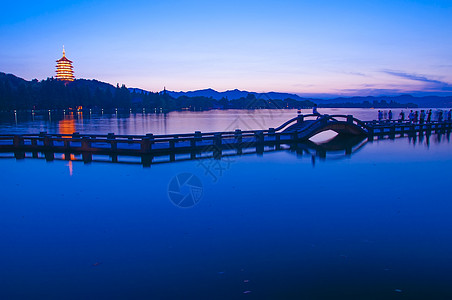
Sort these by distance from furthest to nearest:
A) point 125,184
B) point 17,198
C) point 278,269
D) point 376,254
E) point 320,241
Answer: point 125,184 < point 17,198 < point 320,241 < point 376,254 < point 278,269

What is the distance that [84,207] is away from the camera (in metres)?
9.02

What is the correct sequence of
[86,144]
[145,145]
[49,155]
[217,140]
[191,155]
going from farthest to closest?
[217,140] < [86,144] < [191,155] < [49,155] < [145,145]

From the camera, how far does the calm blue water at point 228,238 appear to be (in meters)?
5.09

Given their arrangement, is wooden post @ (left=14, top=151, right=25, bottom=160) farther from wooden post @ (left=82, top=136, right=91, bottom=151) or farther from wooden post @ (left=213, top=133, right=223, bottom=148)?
wooden post @ (left=213, top=133, right=223, bottom=148)

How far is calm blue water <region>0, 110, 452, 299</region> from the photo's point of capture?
5094 millimetres

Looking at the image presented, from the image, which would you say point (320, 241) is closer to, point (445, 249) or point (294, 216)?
point (294, 216)

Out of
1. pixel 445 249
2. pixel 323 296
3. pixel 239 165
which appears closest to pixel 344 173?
pixel 239 165

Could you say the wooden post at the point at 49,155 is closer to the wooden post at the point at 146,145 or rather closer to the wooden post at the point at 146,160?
the wooden post at the point at 146,145

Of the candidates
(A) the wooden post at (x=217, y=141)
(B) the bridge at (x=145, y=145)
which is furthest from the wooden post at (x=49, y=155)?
(A) the wooden post at (x=217, y=141)

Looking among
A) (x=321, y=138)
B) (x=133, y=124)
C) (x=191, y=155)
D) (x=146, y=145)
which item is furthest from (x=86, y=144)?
(x=133, y=124)

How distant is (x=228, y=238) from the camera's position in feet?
22.4

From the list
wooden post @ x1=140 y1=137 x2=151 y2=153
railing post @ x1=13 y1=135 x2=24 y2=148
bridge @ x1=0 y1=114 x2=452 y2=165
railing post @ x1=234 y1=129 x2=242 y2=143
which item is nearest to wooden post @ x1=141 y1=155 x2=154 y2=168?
bridge @ x1=0 y1=114 x2=452 y2=165

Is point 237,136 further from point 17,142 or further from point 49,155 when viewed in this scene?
point 17,142

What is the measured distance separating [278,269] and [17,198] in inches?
339
